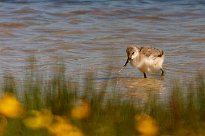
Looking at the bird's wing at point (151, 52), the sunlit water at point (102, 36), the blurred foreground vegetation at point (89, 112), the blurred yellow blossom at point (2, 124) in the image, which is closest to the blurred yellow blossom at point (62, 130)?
the blurred foreground vegetation at point (89, 112)

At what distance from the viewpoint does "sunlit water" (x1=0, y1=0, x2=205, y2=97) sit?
10.4 meters

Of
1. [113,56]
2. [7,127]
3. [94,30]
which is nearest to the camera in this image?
[7,127]

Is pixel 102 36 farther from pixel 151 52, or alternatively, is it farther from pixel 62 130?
pixel 62 130

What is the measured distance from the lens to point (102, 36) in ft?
44.4

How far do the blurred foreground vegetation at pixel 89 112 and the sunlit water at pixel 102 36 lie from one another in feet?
7.55

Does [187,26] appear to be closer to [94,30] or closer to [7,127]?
[94,30]

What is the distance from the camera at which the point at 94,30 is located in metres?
14.1

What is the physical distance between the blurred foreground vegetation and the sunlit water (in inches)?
90.6

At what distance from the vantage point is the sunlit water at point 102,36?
10430 mm

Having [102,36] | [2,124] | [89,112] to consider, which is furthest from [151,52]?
[2,124]

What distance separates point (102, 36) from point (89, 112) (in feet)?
26.7

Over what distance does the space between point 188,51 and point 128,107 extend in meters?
6.27

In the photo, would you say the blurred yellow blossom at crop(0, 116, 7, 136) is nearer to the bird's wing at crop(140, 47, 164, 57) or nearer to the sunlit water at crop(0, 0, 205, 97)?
the sunlit water at crop(0, 0, 205, 97)

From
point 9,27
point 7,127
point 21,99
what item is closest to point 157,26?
point 9,27
